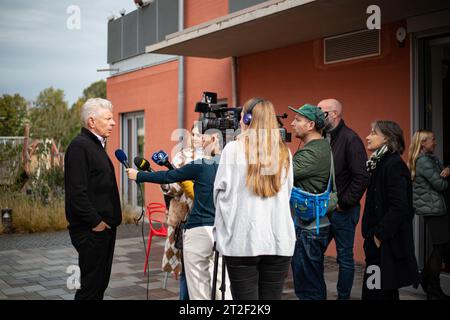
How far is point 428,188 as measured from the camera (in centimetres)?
541

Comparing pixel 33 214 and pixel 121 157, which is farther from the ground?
pixel 121 157

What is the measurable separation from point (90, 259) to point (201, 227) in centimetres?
85

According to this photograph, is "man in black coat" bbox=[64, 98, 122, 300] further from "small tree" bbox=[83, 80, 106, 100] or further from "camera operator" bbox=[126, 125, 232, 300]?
"small tree" bbox=[83, 80, 106, 100]

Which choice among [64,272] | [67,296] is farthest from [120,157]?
[64,272]

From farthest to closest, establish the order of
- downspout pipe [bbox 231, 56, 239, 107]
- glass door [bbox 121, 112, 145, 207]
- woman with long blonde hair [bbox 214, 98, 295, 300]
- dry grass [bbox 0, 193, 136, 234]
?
glass door [bbox 121, 112, 145, 207], dry grass [bbox 0, 193, 136, 234], downspout pipe [bbox 231, 56, 239, 107], woman with long blonde hair [bbox 214, 98, 295, 300]

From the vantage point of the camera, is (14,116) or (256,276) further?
(14,116)

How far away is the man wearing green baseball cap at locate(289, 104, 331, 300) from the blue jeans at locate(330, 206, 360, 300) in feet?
1.92

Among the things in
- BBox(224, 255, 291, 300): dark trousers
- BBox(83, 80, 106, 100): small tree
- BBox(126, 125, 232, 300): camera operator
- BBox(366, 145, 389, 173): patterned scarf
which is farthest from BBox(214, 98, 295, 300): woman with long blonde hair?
BBox(83, 80, 106, 100): small tree

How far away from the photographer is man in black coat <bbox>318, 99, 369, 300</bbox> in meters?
5.09

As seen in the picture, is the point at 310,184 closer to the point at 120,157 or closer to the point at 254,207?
the point at 254,207

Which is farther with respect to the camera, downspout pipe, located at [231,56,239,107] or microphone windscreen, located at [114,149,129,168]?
downspout pipe, located at [231,56,239,107]

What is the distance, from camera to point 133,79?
13.3m

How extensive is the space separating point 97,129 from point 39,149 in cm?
909
